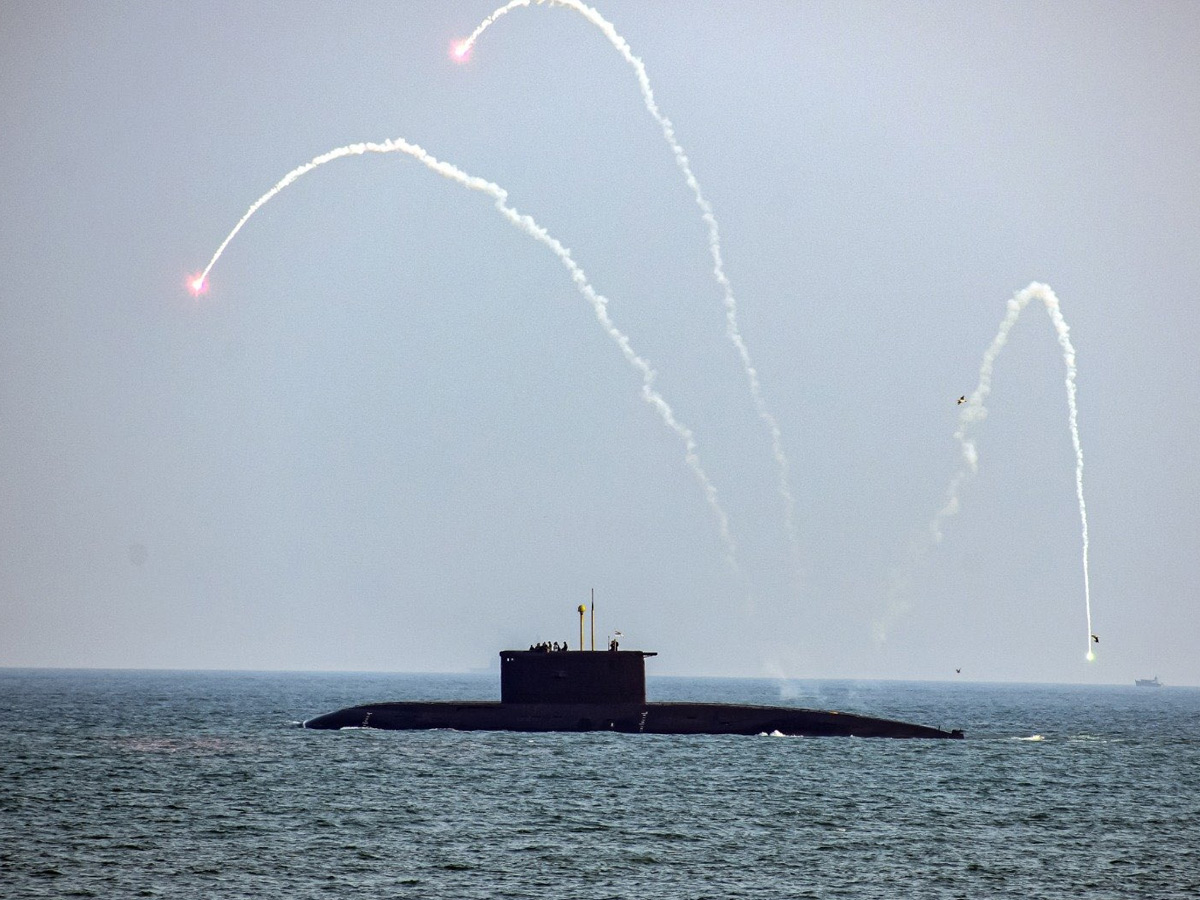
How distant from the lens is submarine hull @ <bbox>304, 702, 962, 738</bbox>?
241 ft

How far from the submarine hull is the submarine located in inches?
1.9

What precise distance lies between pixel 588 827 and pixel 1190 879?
17363 mm

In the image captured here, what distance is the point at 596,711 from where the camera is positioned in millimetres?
73062

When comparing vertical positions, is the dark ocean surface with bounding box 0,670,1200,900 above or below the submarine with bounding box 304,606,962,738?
below

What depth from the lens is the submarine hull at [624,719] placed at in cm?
7331

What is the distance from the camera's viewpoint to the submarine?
72.4 metres

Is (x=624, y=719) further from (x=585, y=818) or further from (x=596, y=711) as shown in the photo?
(x=585, y=818)

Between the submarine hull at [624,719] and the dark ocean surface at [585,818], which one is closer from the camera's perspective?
the dark ocean surface at [585,818]

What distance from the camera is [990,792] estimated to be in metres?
58.5

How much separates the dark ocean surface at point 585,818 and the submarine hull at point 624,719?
3.09 feet

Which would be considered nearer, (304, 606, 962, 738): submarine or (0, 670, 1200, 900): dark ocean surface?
(0, 670, 1200, 900): dark ocean surface

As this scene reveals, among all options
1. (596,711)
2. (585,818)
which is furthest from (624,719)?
(585,818)

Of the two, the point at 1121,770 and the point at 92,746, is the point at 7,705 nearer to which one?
the point at 92,746

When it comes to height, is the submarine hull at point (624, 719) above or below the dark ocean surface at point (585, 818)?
above
